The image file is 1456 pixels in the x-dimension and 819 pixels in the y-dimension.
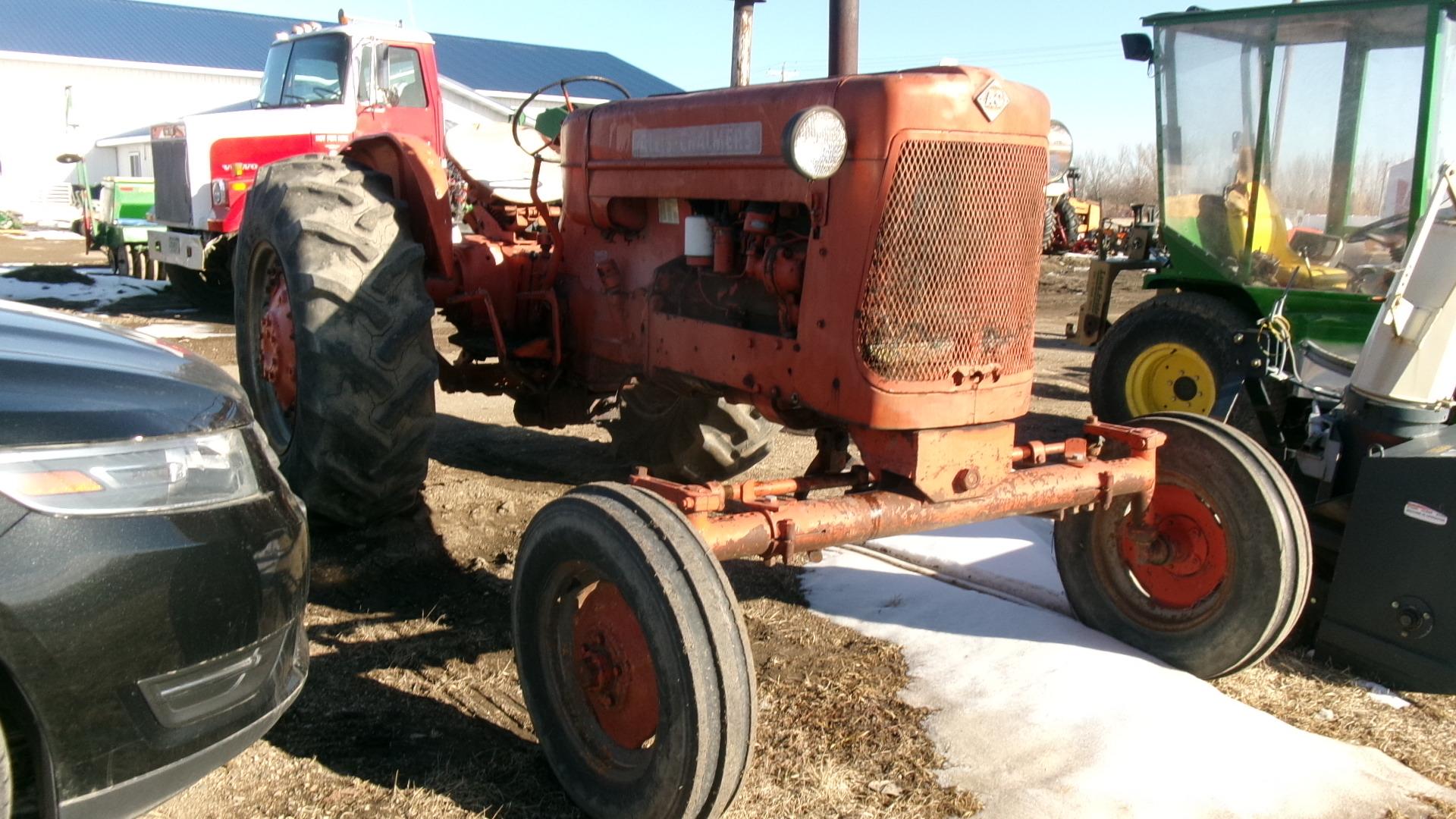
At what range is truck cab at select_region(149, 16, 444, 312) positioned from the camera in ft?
38.1

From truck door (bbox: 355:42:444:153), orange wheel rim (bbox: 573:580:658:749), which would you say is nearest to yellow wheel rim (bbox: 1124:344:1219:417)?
orange wheel rim (bbox: 573:580:658:749)

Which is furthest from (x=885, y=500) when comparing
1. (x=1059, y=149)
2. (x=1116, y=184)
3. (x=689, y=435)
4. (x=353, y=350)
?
(x=1116, y=184)

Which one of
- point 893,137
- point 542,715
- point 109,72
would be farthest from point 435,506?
point 109,72

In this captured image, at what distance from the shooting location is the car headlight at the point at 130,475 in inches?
78.2

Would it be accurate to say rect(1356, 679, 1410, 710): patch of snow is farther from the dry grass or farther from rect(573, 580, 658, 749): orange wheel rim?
rect(573, 580, 658, 749): orange wheel rim

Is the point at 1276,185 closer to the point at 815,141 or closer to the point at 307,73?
the point at 815,141

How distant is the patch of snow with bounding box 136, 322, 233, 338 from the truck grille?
1437mm

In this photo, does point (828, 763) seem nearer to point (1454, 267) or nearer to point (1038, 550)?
point (1038, 550)

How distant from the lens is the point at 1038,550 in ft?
15.8

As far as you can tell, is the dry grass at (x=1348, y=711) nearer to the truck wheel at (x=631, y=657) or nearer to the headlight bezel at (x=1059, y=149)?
the headlight bezel at (x=1059, y=149)

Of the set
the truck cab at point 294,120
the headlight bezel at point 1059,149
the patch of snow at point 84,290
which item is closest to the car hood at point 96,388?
the headlight bezel at point 1059,149

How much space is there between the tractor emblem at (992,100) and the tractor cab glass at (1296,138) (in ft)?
14.1

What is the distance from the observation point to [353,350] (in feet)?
13.3

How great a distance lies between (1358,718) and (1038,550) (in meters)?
1.50
